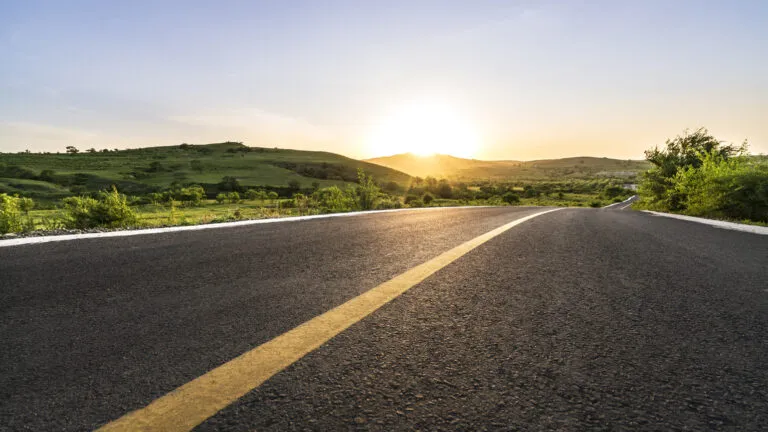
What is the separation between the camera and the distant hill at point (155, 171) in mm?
64675

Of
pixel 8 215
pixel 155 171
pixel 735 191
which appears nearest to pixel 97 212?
pixel 8 215

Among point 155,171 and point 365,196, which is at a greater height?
point 155,171

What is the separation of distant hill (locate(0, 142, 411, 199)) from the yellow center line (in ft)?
227

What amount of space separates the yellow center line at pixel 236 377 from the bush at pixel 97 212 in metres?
8.83

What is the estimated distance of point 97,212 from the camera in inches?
355

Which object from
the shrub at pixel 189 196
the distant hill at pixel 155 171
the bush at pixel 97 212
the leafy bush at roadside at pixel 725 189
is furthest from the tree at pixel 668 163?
the distant hill at pixel 155 171

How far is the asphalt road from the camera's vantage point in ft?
3.93

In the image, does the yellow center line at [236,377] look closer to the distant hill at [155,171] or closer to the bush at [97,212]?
the bush at [97,212]

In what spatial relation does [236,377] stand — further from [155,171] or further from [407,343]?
[155,171]

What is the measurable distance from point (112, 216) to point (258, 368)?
993cm

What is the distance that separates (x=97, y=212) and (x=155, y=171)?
3464 inches

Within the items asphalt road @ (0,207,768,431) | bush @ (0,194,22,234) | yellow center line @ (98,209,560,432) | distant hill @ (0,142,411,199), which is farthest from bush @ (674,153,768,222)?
distant hill @ (0,142,411,199)

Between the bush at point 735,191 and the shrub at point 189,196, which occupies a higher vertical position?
the bush at point 735,191

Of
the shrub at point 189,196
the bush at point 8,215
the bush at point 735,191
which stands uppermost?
the bush at point 735,191
